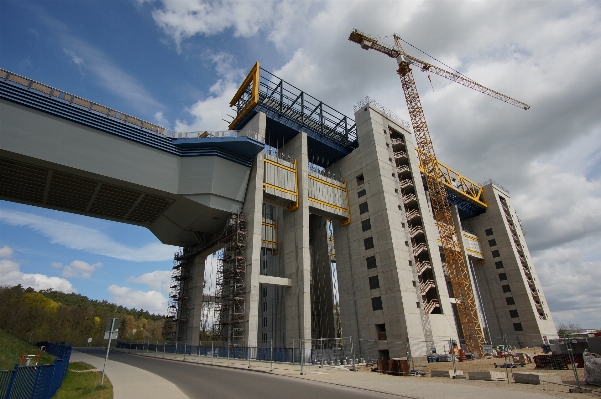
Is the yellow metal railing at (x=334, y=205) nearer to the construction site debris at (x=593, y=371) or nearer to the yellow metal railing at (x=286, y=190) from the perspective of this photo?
the yellow metal railing at (x=286, y=190)

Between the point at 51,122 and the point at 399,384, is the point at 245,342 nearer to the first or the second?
the point at 399,384

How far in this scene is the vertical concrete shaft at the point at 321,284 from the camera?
53.8 m

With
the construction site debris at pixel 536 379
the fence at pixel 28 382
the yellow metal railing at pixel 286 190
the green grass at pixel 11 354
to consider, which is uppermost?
the yellow metal railing at pixel 286 190

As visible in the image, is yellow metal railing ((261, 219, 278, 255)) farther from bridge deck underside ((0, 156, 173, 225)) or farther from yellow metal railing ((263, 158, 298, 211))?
bridge deck underside ((0, 156, 173, 225))

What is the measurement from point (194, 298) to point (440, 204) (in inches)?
1887

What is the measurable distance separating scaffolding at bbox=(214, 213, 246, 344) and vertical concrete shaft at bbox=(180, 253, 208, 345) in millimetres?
6941

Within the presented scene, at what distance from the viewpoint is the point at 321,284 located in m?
55.4

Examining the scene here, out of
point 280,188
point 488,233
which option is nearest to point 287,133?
point 280,188

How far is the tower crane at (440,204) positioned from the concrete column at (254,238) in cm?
3467

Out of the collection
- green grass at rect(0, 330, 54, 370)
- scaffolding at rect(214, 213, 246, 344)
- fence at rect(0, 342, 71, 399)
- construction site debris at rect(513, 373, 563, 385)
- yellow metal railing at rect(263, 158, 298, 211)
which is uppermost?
yellow metal railing at rect(263, 158, 298, 211)

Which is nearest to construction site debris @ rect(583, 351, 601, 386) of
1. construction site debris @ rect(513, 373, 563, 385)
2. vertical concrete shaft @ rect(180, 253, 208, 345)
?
construction site debris @ rect(513, 373, 563, 385)

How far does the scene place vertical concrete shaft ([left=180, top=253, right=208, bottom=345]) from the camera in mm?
48250

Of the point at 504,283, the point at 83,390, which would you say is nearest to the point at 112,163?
the point at 83,390

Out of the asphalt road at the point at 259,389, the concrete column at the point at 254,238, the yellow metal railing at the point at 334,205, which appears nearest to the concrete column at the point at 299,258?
the yellow metal railing at the point at 334,205
